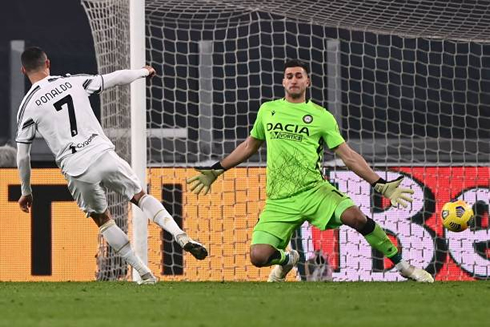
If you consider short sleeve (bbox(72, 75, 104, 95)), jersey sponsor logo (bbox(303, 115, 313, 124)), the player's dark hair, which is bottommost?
jersey sponsor logo (bbox(303, 115, 313, 124))

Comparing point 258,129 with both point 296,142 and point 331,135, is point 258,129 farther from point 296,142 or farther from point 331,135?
point 331,135

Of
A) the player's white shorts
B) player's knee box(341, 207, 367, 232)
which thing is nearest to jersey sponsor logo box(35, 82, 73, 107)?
the player's white shorts

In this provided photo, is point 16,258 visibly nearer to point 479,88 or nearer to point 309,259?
point 309,259

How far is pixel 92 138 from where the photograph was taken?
8359mm

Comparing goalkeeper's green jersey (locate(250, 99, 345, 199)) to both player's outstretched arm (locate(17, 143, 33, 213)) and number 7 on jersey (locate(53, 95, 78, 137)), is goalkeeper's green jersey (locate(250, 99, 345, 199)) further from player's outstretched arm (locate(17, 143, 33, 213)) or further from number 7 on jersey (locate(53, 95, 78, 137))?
player's outstretched arm (locate(17, 143, 33, 213))

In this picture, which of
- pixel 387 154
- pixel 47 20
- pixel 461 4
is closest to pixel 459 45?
pixel 461 4

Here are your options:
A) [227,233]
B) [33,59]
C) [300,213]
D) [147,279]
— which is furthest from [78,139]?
[227,233]

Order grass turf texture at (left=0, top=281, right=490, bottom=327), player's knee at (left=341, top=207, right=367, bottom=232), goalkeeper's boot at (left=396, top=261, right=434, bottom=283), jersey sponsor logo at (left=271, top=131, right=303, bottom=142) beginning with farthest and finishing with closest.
A: jersey sponsor logo at (left=271, top=131, right=303, bottom=142) → goalkeeper's boot at (left=396, top=261, right=434, bottom=283) → player's knee at (left=341, top=207, right=367, bottom=232) → grass turf texture at (left=0, top=281, right=490, bottom=327)

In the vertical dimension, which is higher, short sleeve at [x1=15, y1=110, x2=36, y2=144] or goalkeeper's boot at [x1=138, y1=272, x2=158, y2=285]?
short sleeve at [x1=15, y1=110, x2=36, y2=144]

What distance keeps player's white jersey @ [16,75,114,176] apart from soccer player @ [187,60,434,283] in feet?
3.69

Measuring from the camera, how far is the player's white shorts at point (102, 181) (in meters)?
8.35

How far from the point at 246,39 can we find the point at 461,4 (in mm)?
1931

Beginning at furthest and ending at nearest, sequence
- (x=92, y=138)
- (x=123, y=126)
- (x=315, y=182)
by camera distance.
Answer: (x=123, y=126) < (x=315, y=182) < (x=92, y=138)

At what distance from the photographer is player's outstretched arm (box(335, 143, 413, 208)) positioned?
8617 mm
